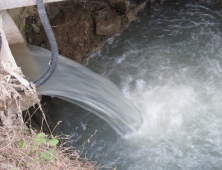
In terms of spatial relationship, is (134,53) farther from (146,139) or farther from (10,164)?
(10,164)

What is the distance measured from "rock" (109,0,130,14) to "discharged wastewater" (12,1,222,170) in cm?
44

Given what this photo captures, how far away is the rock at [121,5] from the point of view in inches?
201

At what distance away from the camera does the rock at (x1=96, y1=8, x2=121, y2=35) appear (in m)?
4.97

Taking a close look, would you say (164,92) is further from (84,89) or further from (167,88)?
(84,89)

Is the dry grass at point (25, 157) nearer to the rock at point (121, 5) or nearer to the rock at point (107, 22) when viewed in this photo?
the rock at point (107, 22)

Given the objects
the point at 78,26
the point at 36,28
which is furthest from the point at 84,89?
the point at 36,28

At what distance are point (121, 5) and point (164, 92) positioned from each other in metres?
2.22

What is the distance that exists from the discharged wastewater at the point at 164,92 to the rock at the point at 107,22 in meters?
0.23

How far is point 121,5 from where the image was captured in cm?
514

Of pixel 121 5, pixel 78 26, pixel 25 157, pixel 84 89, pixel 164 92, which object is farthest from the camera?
pixel 121 5

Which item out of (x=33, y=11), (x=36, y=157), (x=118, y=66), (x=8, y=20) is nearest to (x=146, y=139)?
(x=118, y=66)

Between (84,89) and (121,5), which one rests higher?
(121,5)

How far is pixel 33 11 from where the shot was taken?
4.67 metres

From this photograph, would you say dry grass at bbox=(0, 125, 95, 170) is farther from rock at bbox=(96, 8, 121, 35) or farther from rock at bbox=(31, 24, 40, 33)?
rock at bbox=(96, 8, 121, 35)
